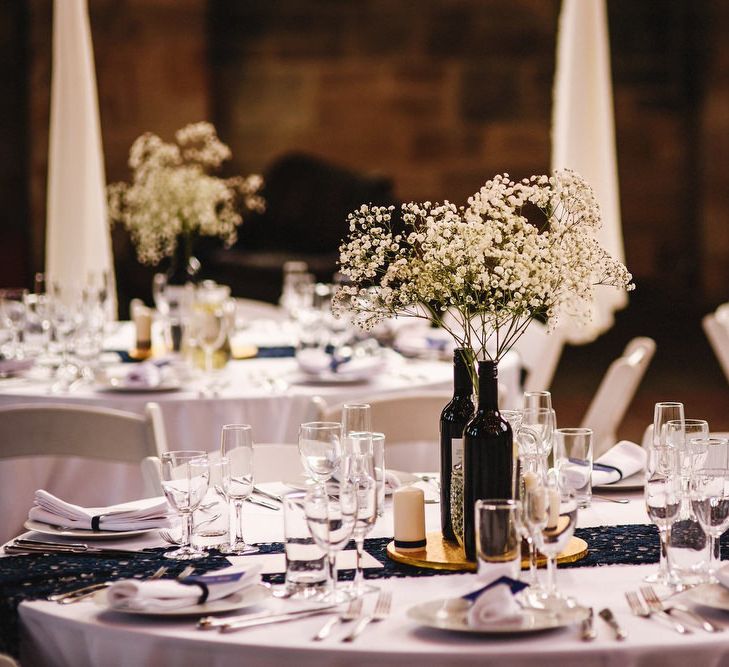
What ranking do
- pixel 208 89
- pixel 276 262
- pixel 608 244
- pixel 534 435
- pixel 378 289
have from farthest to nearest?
1. pixel 208 89
2. pixel 276 262
3. pixel 608 244
4. pixel 534 435
5. pixel 378 289

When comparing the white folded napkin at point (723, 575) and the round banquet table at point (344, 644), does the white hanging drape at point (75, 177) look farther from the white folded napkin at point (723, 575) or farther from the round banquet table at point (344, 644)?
the white folded napkin at point (723, 575)

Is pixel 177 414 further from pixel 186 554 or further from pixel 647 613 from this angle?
pixel 647 613

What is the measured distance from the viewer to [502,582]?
1691 millimetres

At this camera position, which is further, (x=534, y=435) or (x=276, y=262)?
(x=276, y=262)

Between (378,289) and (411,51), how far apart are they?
9974 millimetres

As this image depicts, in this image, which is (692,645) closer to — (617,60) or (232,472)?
(232,472)

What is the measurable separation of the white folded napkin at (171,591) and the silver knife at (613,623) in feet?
1.72

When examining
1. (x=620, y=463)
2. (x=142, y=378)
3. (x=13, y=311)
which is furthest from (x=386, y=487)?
(x=13, y=311)

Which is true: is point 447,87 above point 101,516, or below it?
above

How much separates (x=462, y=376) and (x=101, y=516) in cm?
70

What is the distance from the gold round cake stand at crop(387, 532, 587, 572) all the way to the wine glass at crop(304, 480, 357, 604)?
8.9 inches

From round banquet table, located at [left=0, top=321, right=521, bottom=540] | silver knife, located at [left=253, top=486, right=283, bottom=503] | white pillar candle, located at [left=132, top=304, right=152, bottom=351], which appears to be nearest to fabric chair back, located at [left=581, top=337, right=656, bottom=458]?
round banquet table, located at [left=0, top=321, right=521, bottom=540]

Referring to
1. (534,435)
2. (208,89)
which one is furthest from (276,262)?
(534,435)

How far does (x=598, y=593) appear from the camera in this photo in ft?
5.98
